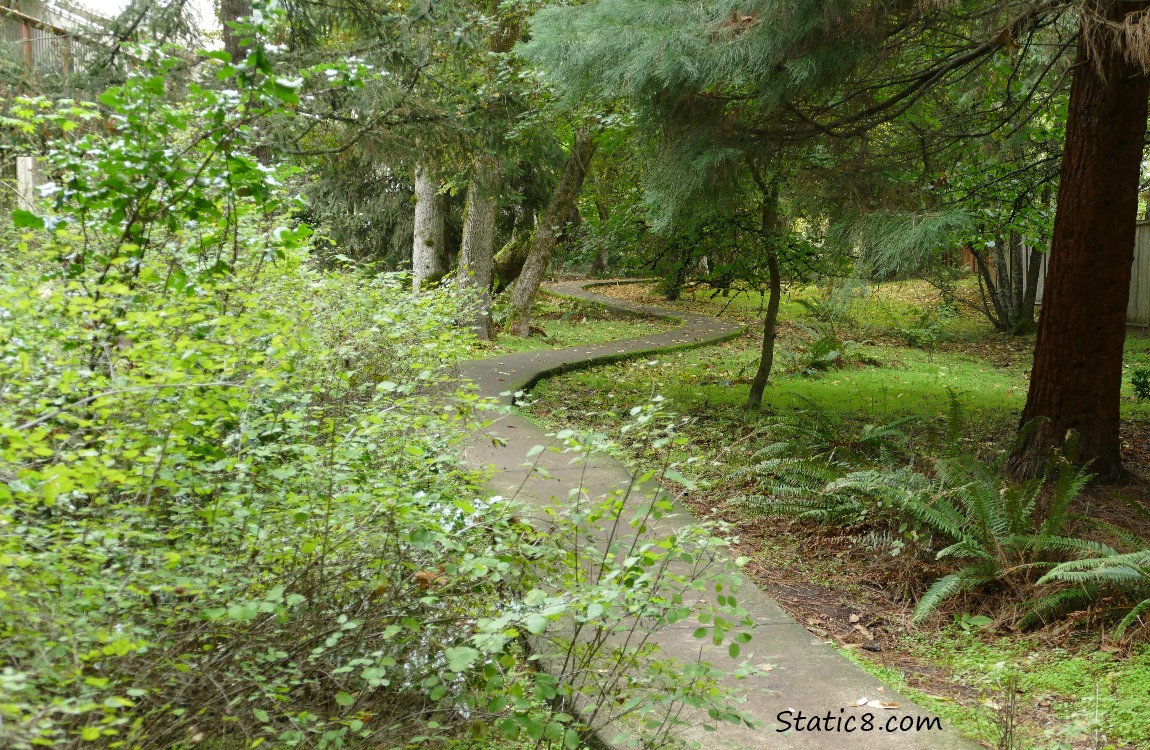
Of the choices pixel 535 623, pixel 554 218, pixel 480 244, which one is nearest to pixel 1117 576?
pixel 535 623

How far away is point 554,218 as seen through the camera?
1571cm

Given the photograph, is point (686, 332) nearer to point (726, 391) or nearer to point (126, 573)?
point (726, 391)

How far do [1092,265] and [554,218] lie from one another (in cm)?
1016

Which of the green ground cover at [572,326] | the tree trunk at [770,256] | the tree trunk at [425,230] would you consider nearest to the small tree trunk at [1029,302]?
the green ground cover at [572,326]

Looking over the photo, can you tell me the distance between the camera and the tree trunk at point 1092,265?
6621 millimetres

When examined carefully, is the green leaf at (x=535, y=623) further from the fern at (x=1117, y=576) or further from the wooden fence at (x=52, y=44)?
the wooden fence at (x=52, y=44)

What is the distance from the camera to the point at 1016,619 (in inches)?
189

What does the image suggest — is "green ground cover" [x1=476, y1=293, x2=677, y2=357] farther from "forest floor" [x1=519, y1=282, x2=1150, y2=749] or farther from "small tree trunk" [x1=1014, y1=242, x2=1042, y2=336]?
"small tree trunk" [x1=1014, y1=242, x2=1042, y2=336]

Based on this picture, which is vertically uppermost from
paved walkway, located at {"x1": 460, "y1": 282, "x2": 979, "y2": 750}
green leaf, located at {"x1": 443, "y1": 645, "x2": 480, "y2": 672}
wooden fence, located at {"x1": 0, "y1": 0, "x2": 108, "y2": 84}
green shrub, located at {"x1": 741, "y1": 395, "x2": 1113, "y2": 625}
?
wooden fence, located at {"x1": 0, "y1": 0, "x2": 108, "y2": 84}

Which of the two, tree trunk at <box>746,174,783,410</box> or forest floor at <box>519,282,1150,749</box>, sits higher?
tree trunk at <box>746,174,783,410</box>

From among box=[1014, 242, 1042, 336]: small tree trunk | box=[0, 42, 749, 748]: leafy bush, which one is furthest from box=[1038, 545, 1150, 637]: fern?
box=[1014, 242, 1042, 336]: small tree trunk

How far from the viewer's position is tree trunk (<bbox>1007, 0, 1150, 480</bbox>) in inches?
261

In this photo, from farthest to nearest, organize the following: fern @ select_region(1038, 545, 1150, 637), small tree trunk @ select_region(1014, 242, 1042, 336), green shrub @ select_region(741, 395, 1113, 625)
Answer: small tree trunk @ select_region(1014, 242, 1042, 336) < green shrub @ select_region(741, 395, 1113, 625) < fern @ select_region(1038, 545, 1150, 637)

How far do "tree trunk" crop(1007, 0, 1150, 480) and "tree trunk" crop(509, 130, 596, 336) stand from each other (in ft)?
28.7
